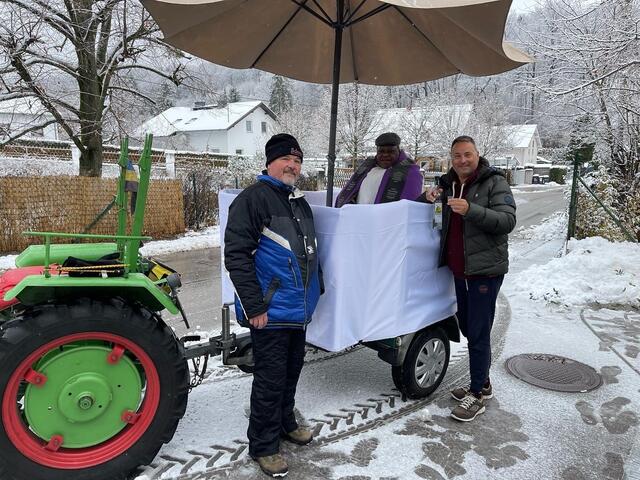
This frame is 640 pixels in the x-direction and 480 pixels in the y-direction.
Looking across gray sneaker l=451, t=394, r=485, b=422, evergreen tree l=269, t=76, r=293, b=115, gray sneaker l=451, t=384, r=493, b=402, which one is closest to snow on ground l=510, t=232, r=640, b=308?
gray sneaker l=451, t=384, r=493, b=402

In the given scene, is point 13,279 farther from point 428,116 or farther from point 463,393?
point 428,116

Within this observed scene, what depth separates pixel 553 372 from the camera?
4.27 metres

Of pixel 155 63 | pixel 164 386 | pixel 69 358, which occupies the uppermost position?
pixel 155 63

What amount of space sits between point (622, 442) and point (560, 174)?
59.4m

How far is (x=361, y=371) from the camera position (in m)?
4.15

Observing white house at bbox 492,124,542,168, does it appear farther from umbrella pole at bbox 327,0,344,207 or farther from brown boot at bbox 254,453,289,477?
brown boot at bbox 254,453,289,477

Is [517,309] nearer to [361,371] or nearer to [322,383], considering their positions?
[361,371]

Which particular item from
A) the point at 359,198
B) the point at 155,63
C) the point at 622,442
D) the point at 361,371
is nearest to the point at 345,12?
the point at 359,198

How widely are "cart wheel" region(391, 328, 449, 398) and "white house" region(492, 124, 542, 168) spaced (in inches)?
1737

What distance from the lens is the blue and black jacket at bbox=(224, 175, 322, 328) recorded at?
99.8 inches

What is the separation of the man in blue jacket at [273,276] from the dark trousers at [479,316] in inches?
51.9

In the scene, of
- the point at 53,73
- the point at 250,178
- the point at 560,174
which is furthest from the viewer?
the point at 560,174

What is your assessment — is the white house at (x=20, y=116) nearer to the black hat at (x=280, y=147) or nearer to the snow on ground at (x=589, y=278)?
the black hat at (x=280, y=147)

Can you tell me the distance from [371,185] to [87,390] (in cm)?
261
